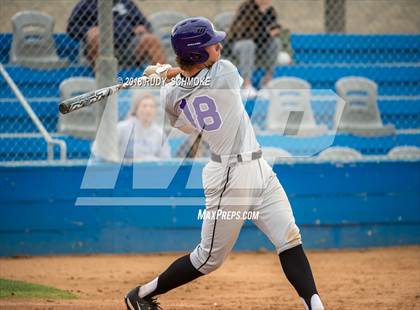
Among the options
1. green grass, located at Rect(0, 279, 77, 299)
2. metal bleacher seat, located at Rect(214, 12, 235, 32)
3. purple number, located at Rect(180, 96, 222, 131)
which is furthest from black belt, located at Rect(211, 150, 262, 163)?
metal bleacher seat, located at Rect(214, 12, 235, 32)

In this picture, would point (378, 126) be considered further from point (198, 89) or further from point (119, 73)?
point (198, 89)

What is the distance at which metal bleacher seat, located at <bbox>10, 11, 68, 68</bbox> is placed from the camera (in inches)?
331

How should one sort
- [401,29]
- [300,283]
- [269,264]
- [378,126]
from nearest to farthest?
[300,283]
[269,264]
[378,126]
[401,29]

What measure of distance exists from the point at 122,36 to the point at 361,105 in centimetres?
277

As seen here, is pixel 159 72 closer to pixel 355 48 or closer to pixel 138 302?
pixel 138 302

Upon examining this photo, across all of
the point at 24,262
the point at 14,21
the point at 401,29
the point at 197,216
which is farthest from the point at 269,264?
the point at 401,29

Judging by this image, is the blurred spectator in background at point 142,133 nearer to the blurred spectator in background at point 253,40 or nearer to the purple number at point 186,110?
the blurred spectator in background at point 253,40

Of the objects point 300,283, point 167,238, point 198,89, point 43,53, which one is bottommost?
point 167,238

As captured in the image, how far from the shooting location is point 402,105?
9.52m

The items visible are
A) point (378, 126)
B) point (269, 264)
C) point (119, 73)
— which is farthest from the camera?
point (378, 126)

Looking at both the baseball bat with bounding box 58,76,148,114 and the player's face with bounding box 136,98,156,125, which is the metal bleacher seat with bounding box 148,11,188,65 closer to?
the player's face with bounding box 136,98,156,125

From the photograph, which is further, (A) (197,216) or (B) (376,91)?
(B) (376,91)

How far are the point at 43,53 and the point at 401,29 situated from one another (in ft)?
15.2

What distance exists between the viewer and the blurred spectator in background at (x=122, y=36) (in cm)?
826
